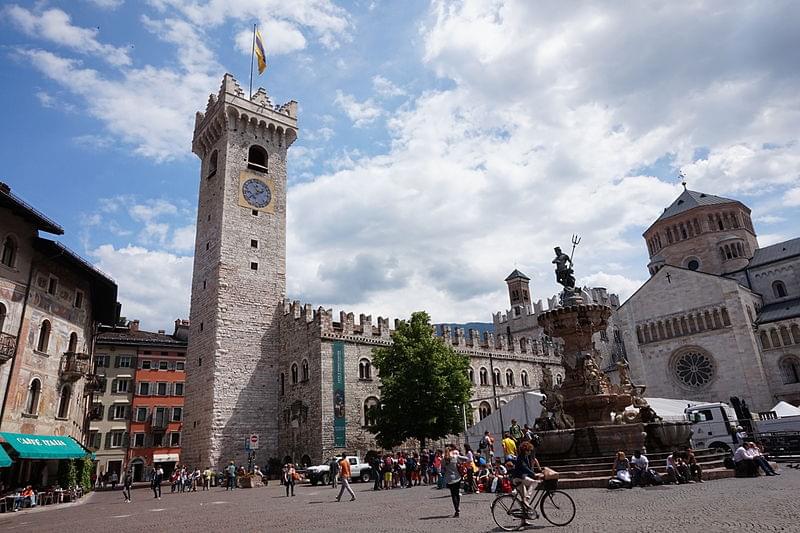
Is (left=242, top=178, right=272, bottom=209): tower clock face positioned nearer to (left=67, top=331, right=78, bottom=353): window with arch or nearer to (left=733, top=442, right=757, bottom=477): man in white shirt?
(left=67, top=331, right=78, bottom=353): window with arch

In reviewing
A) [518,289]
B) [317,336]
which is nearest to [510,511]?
[317,336]

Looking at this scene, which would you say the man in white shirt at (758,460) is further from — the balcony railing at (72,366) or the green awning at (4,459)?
the balcony railing at (72,366)

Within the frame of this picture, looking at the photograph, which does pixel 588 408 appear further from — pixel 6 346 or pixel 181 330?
pixel 181 330

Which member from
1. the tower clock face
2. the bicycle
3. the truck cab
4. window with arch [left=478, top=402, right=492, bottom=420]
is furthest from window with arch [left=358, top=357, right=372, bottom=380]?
the bicycle

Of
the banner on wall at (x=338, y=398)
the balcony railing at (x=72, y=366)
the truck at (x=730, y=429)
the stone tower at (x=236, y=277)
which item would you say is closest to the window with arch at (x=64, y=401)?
the balcony railing at (x=72, y=366)

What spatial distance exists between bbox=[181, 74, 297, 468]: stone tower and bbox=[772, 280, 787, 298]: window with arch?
1824 inches

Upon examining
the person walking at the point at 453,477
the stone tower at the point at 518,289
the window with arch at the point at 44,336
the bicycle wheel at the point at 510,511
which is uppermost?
the stone tower at the point at 518,289

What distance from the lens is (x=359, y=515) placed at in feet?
40.0

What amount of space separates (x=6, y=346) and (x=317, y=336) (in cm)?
1706

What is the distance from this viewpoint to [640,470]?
14.0 m

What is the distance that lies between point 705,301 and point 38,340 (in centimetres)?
4870

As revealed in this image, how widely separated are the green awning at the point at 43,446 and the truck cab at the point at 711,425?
28.6 metres

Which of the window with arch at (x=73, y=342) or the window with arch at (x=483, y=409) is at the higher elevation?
the window with arch at (x=73, y=342)

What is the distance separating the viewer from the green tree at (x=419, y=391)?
29.4 meters
